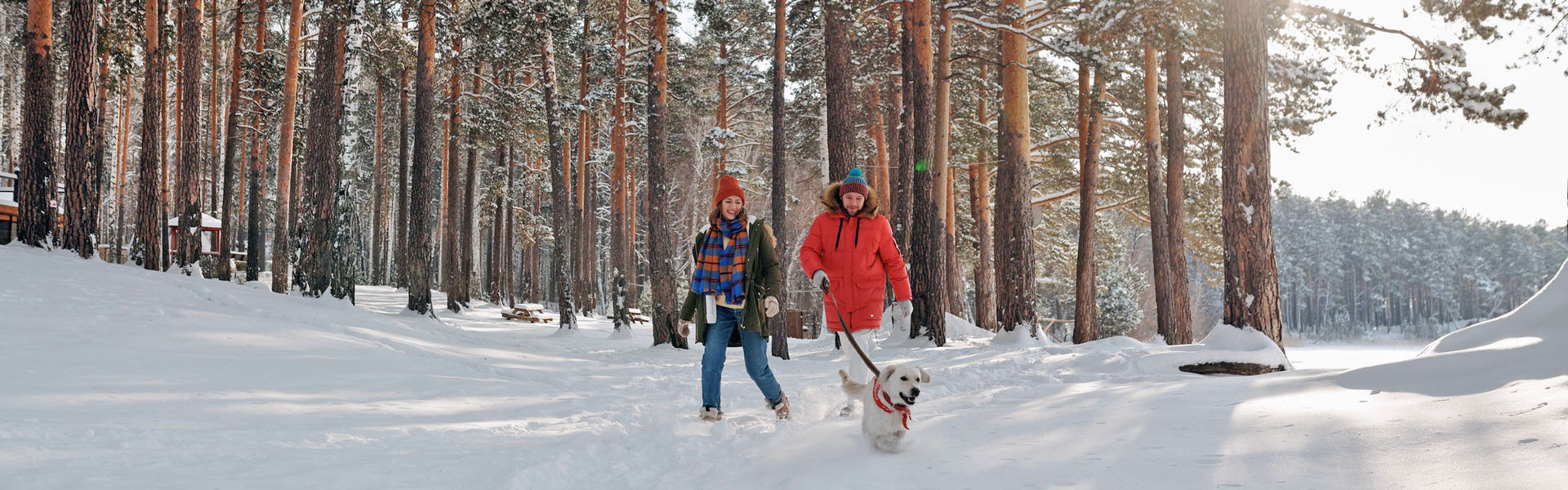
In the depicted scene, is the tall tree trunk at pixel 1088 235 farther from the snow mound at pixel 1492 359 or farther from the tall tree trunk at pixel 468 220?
the tall tree trunk at pixel 468 220

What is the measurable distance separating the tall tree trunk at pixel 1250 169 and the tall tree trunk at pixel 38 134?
16.0 metres

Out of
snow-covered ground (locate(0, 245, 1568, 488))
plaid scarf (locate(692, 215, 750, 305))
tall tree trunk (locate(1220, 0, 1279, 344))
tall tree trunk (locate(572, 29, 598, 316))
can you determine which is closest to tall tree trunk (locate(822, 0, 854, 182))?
snow-covered ground (locate(0, 245, 1568, 488))

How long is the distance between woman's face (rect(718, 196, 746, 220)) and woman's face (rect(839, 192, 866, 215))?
2.26 feet

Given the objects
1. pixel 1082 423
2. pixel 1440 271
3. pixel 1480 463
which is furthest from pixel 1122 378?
pixel 1440 271

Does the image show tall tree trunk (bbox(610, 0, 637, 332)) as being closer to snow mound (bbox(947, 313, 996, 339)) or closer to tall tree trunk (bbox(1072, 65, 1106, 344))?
snow mound (bbox(947, 313, 996, 339))

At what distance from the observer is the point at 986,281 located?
1525cm

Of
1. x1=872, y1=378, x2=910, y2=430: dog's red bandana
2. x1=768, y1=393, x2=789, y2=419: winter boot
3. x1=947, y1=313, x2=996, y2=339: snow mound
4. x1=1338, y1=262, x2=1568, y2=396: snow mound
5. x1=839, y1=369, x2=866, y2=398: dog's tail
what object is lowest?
x1=947, y1=313, x2=996, y2=339: snow mound

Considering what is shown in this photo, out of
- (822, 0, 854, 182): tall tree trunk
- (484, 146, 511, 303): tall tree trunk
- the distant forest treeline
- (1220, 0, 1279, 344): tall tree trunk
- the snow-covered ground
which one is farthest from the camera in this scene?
the distant forest treeline

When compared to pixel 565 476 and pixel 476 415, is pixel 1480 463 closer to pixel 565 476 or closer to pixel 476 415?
pixel 565 476

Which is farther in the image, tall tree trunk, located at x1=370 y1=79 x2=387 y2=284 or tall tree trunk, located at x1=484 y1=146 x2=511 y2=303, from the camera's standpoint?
tall tree trunk, located at x1=370 y1=79 x2=387 y2=284

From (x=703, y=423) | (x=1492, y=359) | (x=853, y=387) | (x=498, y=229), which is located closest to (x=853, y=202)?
(x=853, y=387)

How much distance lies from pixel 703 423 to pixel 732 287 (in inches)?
36.2

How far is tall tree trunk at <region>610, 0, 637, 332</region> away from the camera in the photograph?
15750mm

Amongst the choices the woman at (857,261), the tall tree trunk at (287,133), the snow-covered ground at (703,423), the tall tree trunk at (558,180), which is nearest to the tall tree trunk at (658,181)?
the tall tree trunk at (558,180)
